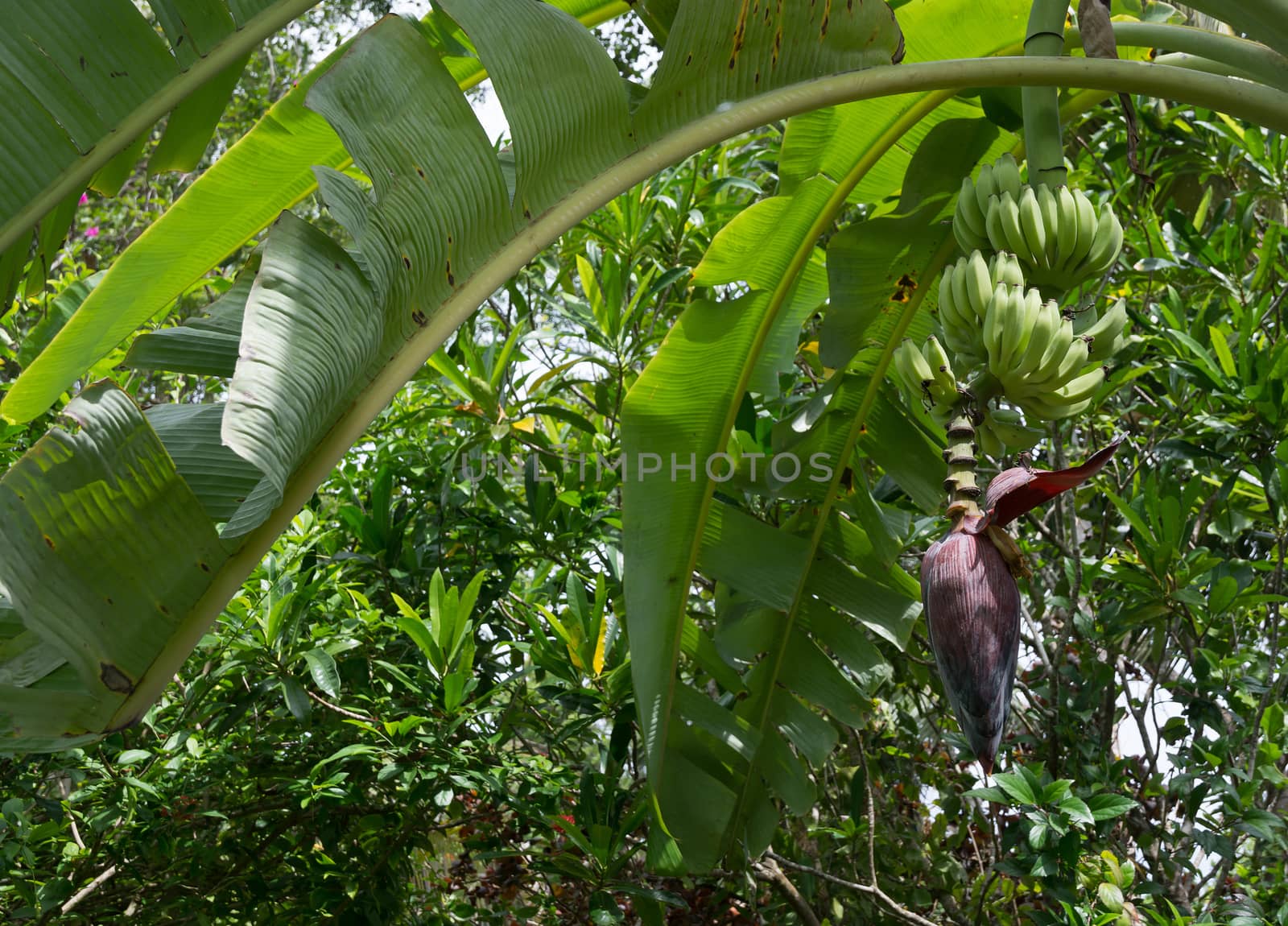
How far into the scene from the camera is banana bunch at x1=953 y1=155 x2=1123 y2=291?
90cm

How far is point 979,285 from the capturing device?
909 millimetres

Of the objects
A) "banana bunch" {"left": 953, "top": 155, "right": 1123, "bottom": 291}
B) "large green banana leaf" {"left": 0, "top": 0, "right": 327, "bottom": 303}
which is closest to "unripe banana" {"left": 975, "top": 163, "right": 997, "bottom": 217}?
"banana bunch" {"left": 953, "top": 155, "right": 1123, "bottom": 291}

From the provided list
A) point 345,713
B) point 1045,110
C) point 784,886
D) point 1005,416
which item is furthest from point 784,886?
point 1045,110

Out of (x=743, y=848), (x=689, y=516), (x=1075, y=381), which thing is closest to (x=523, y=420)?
(x=689, y=516)

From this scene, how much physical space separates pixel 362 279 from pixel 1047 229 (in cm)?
59

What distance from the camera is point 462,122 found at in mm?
865

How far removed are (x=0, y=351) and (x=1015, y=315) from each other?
1942 millimetres

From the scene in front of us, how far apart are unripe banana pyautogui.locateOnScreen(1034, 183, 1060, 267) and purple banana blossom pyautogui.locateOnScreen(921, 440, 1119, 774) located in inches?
8.8

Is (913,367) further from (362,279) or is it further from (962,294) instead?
(362,279)

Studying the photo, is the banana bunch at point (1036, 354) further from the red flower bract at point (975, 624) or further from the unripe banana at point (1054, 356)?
the red flower bract at point (975, 624)

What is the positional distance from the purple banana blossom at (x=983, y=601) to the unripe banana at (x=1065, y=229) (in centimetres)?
23

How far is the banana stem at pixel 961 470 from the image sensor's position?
2.65 ft

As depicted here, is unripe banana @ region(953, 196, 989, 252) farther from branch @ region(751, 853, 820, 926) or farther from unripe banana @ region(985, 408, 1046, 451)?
branch @ region(751, 853, 820, 926)

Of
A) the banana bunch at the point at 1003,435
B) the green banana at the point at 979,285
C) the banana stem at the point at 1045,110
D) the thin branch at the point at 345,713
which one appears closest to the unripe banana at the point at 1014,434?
the banana bunch at the point at 1003,435
